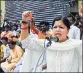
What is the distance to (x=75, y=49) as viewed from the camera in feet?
7.61

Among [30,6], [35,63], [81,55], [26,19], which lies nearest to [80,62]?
[81,55]

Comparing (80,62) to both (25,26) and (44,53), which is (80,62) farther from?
(25,26)

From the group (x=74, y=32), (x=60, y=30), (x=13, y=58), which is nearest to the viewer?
(x=60, y=30)

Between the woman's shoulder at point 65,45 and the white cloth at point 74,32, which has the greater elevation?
the woman's shoulder at point 65,45

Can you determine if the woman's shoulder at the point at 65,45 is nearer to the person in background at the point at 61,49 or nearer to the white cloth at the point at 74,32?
the person in background at the point at 61,49

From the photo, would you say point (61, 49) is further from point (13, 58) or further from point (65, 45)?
point (13, 58)

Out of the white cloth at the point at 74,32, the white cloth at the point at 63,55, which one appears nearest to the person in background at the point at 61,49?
the white cloth at the point at 63,55

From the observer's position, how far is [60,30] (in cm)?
230

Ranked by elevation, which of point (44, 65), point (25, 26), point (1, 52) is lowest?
point (1, 52)

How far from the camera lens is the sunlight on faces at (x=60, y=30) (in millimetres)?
2283

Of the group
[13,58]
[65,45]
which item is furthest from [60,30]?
[13,58]

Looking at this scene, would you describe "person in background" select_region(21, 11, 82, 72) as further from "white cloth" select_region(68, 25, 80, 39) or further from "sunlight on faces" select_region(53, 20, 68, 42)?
"white cloth" select_region(68, 25, 80, 39)

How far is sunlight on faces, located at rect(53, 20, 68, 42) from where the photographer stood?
2.28 metres

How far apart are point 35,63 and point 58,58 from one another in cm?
25
